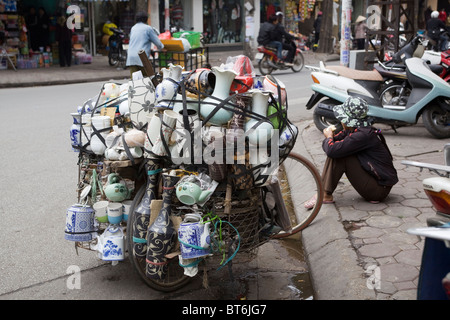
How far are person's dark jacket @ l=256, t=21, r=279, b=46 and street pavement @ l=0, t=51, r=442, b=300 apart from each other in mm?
9506

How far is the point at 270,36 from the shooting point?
16125 millimetres

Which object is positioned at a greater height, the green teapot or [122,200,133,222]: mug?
the green teapot

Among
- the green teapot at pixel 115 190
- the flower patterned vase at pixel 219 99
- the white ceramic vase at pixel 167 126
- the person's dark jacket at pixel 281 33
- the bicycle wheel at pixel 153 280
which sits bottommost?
the bicycle wheel at pixel 153 280

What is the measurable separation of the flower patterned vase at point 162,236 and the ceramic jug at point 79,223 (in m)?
0.54

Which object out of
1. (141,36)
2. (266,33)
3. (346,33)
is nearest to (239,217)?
(141,36)

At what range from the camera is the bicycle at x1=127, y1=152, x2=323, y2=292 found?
3.68 m

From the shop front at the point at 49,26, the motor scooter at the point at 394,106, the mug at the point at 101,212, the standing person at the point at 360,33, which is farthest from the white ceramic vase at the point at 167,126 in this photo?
the standing person at the point at 360,33

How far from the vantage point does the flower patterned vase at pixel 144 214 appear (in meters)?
3.60

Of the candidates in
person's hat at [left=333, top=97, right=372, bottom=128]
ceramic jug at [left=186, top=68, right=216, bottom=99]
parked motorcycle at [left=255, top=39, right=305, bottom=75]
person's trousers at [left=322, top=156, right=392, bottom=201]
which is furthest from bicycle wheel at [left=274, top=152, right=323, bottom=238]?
parked motorcycle at [left=255, top=39, right=305, bottom=75]

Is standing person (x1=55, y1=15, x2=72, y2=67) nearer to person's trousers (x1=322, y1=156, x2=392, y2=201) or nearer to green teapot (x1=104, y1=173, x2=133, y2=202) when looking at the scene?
person's trousers (x1=322, y1=156, x2=392, y2=201)

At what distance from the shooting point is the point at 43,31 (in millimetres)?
18562

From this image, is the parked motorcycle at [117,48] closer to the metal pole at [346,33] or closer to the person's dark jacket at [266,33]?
the person's dark jacket at [266,33]

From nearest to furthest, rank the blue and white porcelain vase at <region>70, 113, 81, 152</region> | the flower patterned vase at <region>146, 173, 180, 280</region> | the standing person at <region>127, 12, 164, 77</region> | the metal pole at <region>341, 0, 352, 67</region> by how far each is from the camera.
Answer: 1. the flower patterned vase at <region>146, 173, 180, 280</region>
2. the blue and white porcelain vase at <region>70, 113, 81, 152</region>
3. the standing person at <region>127, 12, 164, 77</region>
4. the metal pole at <region>341, 0, 352, 67</region>

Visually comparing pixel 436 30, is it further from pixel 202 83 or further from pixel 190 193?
pixel 190 193
